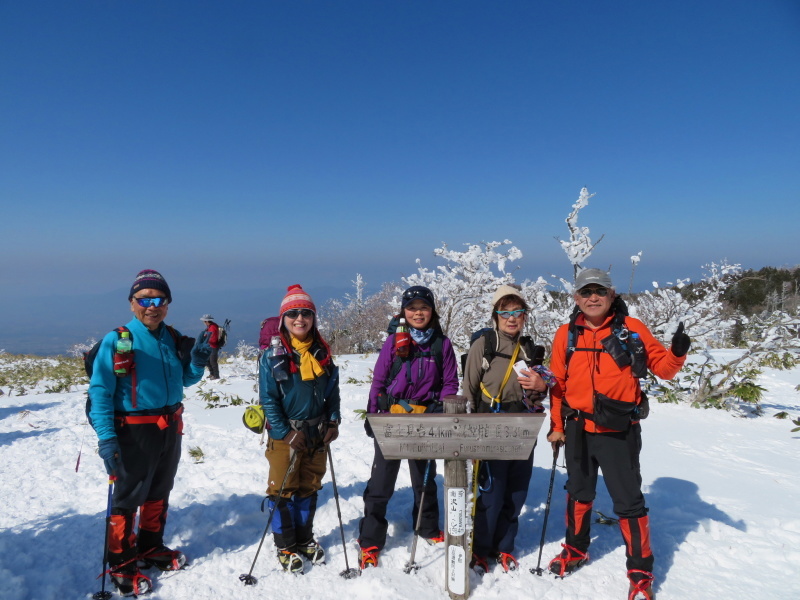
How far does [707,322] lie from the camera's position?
30.4 ft

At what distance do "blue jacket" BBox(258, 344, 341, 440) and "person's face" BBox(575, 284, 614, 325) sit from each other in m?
2.03

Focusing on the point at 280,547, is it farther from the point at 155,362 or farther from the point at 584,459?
the point at 584,459

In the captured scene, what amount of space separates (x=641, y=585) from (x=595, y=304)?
202 centimetres

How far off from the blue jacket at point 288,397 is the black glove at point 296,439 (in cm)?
5

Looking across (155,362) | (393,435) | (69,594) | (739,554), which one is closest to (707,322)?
(739,554)

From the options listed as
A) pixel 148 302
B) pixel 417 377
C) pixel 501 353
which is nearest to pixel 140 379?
pixel 148 302

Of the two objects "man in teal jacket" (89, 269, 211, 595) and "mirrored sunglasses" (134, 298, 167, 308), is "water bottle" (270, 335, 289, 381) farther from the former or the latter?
"mirrored sunglasses" (134, 298, 167, 308)

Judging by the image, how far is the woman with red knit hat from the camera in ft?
11.2

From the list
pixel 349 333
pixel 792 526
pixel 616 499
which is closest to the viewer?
pixel 616 499

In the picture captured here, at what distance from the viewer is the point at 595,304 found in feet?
10.7

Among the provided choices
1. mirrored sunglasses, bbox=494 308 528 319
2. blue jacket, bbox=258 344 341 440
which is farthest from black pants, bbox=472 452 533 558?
blue jacket, bbox=258 344 341 440

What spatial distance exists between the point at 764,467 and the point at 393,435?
5.69 meters

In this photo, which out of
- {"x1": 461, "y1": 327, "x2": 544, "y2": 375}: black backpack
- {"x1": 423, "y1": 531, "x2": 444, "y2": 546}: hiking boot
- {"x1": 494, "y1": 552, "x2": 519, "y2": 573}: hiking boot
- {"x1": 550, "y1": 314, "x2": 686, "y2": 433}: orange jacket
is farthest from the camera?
{"x1": 423, "y1": 531, "x2": 444, "y2": 546}: hiking boot

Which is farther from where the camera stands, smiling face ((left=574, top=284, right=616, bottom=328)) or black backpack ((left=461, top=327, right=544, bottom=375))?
black backpack ((left=461, top=327, right=544, bottom=375))
